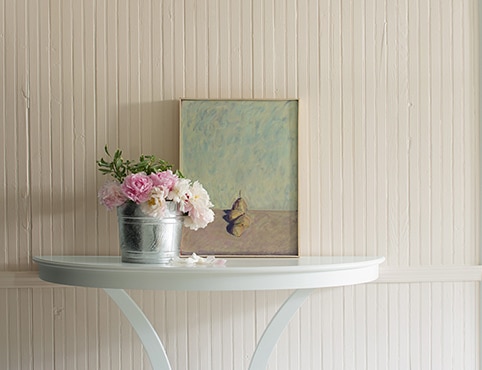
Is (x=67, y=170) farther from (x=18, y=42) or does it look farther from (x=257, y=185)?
(x=257, y=185)

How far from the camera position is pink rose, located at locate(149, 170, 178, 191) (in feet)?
6.38

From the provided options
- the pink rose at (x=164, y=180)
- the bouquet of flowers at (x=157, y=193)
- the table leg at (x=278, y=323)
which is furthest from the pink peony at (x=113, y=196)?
the table leg at (x=278, y=323)

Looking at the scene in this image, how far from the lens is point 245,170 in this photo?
7.48 feet

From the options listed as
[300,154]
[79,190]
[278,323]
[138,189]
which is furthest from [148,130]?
[278,323]

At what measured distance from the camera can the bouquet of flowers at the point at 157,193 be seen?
192 centimetres

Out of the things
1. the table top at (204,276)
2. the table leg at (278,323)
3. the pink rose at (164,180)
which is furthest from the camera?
the table leg at (278,323)

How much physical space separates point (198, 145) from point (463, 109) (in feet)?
3.22

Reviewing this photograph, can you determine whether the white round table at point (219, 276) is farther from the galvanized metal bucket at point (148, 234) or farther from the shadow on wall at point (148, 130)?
the shadow on wall at point (148, 130)

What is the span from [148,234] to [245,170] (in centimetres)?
48

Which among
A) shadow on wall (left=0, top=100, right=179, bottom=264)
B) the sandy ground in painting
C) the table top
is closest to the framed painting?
the sandy ground in painting

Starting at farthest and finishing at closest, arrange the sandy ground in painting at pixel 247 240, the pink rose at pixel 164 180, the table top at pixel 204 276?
the sandy ground in painting at pixel 247 240 → the pink rose at pixel 164 180 → the table top at pixel 204 276

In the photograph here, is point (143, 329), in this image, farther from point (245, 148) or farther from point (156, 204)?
point (245, 148)

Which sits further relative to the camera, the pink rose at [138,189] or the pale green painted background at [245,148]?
the pale green painted background at [245,148]

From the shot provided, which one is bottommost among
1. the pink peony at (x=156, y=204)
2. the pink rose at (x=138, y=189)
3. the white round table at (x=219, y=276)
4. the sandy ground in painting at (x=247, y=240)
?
the white round table at (x=219, y=276)
